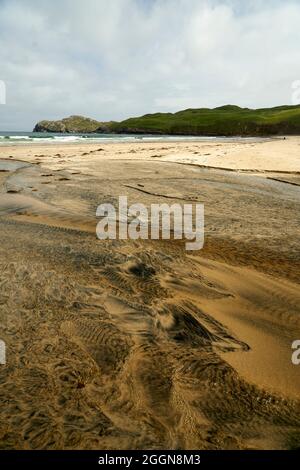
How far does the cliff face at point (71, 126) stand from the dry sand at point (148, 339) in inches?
5125

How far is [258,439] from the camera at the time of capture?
4.76ft

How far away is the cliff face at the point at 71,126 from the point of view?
131125mm

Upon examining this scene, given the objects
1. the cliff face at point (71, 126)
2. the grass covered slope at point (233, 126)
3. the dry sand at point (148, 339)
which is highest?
the cliff face at point (71, 126)

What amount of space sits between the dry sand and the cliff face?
130173mm

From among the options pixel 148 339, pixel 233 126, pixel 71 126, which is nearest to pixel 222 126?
pixel 233 126

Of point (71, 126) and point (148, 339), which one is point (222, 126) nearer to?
point (71, 126)

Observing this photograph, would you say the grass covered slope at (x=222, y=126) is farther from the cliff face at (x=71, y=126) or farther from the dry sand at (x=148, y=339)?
the dry sand at (x=148, y=339)

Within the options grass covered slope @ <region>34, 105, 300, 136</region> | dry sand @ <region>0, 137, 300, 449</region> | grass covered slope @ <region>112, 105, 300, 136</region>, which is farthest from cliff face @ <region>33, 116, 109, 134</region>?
dry sand @ <region>0, 137, 300, 449</region>

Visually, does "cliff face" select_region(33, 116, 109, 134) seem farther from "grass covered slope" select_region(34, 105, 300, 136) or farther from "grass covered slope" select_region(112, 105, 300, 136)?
"grass covered slope" select_region(112, 105, 300, 136)

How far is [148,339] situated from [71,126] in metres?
144

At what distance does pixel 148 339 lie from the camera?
6.97 feet

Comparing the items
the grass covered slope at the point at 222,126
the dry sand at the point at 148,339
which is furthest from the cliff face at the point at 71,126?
the dry sand at the point at 148,339
